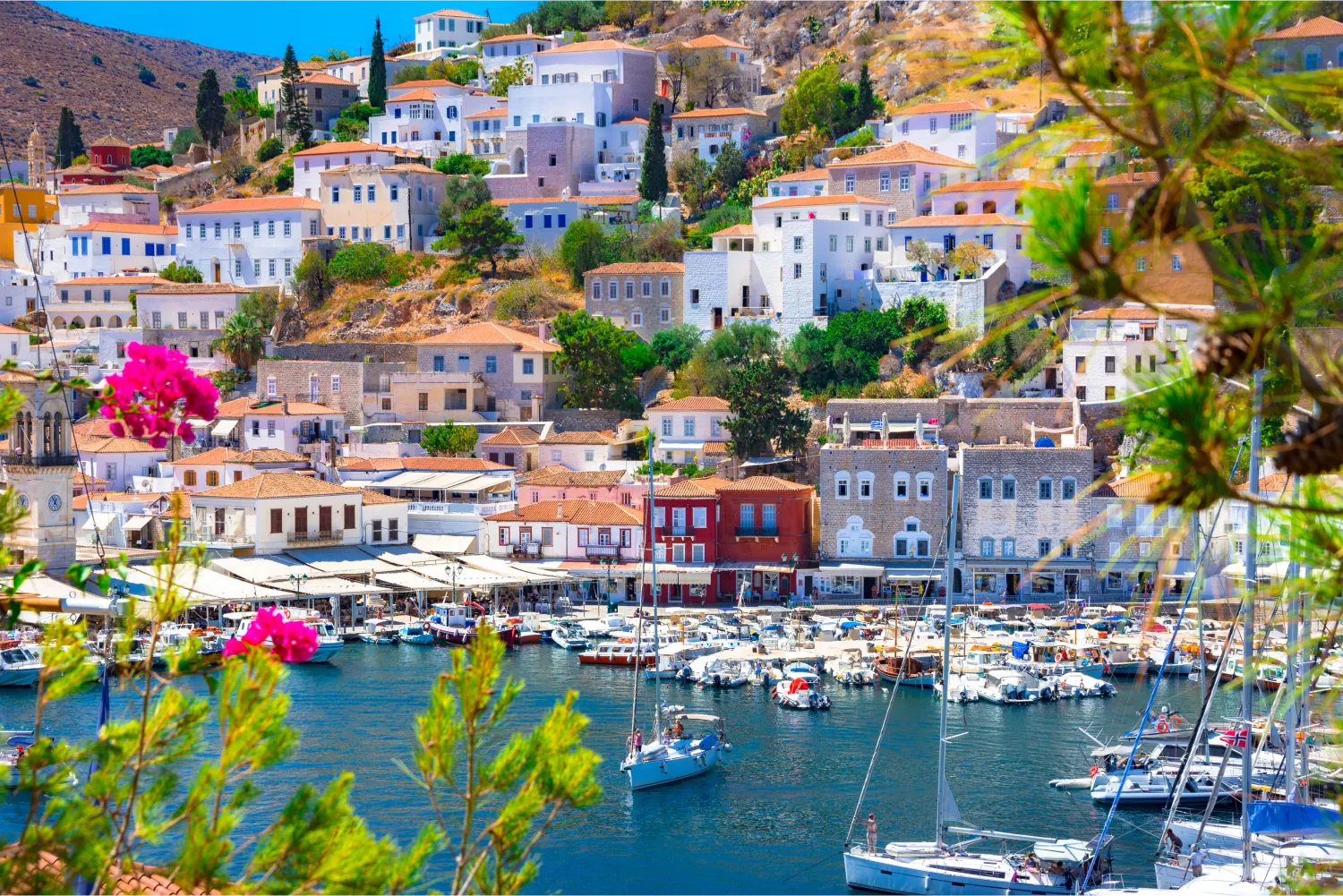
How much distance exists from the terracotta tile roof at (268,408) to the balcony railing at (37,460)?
39.2 ft

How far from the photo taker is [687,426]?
5297cm

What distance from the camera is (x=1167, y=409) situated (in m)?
3.23

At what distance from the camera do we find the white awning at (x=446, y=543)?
49719 millimetres

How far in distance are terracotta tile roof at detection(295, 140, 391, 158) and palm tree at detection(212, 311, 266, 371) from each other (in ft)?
33.5

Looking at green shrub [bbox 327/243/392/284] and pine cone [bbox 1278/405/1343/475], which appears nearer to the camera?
pine cone [bbox 1278/405/1343/475]

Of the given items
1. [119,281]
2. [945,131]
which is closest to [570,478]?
[945,131]

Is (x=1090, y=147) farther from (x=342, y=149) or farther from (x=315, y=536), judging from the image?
(x=342, y=149)

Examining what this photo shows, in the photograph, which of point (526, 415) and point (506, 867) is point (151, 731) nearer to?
point (506, 867)

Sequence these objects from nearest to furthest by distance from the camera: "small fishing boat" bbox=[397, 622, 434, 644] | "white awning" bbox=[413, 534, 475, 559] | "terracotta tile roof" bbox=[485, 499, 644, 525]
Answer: "small fishing boat" bbox=[397, 622, 434, 644] < "terracotta tile roof" bbox=[485, 499, 644, 525] < "white awning" bbox=[413, 534, 475, 559]

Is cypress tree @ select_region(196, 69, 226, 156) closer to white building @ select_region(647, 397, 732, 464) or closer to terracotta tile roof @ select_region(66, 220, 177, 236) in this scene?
terracotta tile roof @ select_region(66, 220, 177, 236)

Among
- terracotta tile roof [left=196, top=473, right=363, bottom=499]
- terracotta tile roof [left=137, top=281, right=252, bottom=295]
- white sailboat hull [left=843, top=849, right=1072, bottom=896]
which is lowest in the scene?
white sailboat hull [left=843, top=849, right=1072, bottom=896]

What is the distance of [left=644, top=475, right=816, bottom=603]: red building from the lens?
154 ft

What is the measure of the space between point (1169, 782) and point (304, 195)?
50248mm

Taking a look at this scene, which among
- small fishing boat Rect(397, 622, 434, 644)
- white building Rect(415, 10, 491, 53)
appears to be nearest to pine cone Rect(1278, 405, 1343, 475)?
small fishing boat Rect(397, 622, 434, 644)
